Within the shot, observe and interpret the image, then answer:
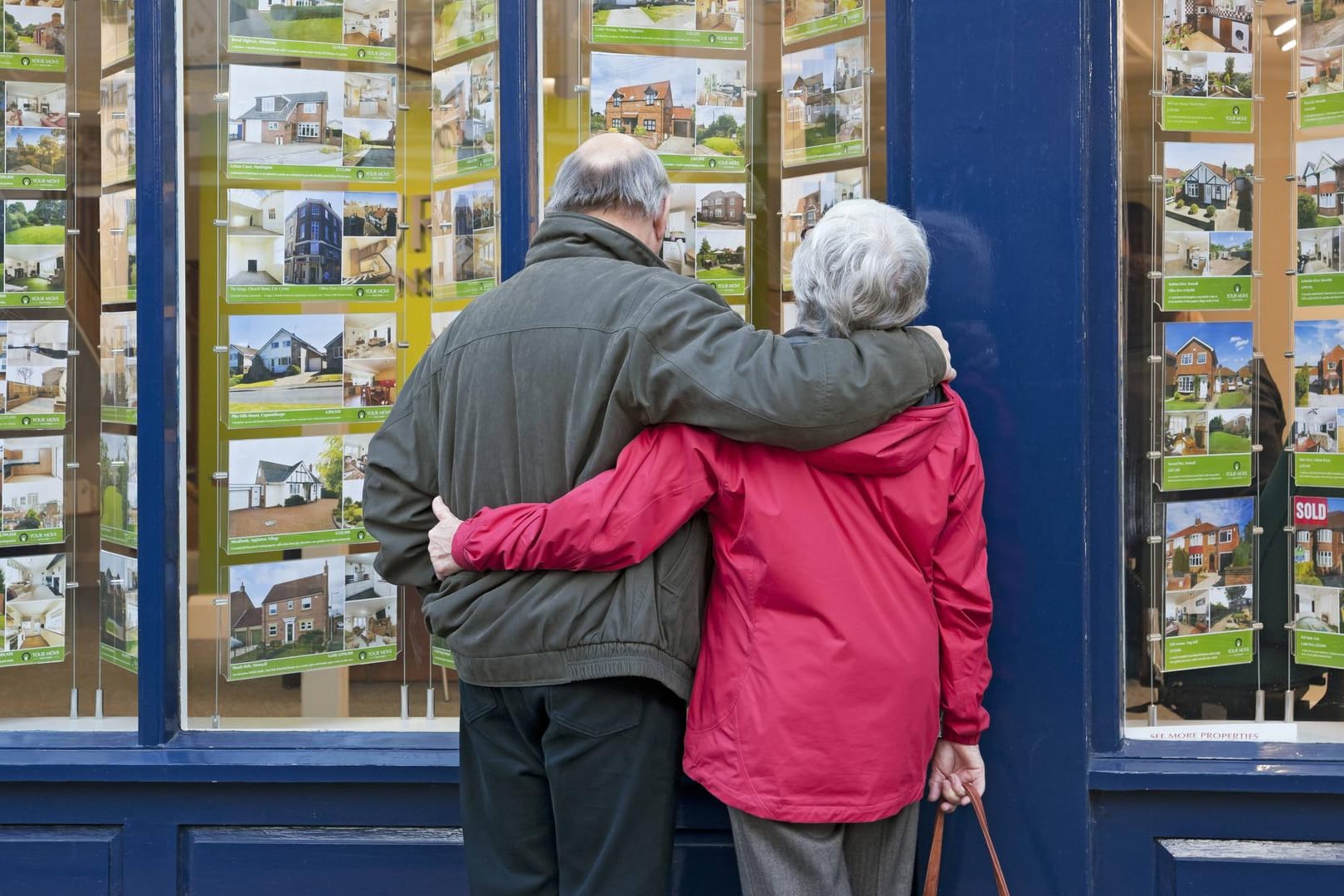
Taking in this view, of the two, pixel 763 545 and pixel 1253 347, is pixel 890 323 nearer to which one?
pixel 763 545

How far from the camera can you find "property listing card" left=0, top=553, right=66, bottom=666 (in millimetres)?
3074

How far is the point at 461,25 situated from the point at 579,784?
75.9 inches

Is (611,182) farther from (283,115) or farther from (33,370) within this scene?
(33,370)

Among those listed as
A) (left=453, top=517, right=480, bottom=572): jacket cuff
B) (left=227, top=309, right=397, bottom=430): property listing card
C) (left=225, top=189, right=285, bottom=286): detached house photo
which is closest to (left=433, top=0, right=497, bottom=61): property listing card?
(left=225, top=189, right=285, bottom=286): detached house photo

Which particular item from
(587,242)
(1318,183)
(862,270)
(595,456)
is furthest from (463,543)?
(1318,183)

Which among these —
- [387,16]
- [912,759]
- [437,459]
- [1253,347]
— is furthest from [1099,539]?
[387,16]

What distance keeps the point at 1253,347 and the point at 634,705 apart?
174 centimetres

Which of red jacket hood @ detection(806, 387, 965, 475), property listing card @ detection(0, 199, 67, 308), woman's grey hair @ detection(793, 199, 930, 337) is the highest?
property listing card @ detection(0, 199, 67, 308)

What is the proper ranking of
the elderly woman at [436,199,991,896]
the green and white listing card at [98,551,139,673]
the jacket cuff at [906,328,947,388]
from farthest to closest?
the green and white listing card at [98,551,139,673], the jacket cuff at [906,328,947,388], the elderly woman at [436,199,991,896]

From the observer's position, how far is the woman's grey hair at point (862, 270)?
207 centimetres

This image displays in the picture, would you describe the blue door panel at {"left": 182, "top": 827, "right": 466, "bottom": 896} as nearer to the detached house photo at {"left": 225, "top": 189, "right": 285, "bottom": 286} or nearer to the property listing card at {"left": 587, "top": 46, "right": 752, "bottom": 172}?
the detached house photo at {"left": 225, "top": 189, "right": 285, "bottom": 286}

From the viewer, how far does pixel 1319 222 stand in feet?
9.10

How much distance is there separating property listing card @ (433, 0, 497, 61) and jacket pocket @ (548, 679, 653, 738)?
1708mm

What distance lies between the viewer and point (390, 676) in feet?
10.0
